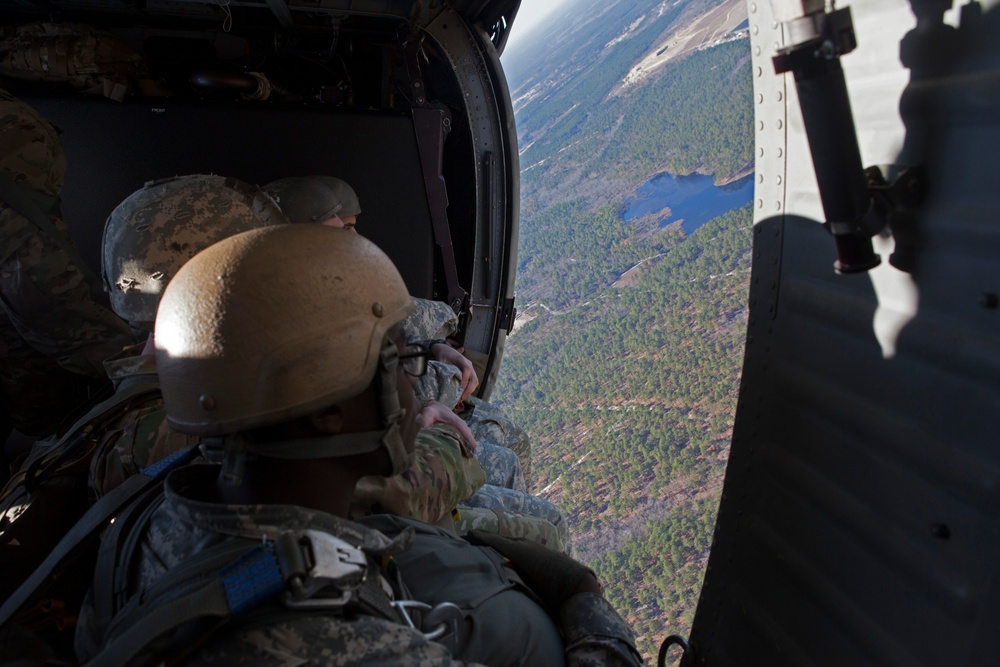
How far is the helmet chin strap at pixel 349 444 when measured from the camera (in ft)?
4.44

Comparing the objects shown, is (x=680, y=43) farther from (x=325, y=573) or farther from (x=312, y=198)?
(x=325, y=573)

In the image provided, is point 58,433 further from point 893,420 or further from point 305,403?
point 893,420

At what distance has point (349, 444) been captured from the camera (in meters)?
1.42

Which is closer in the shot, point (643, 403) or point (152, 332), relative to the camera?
point (152, 332)

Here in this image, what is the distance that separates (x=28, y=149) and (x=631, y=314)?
10767mm

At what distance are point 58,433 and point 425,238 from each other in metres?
2.57

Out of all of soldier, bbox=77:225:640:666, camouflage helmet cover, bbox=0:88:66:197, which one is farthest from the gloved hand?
camouflage helmet cover, bbox=0:88:66:197

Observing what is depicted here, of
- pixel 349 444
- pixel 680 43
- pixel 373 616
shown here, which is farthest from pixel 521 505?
pixel 680 43

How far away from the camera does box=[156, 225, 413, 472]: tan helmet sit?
1.31 m

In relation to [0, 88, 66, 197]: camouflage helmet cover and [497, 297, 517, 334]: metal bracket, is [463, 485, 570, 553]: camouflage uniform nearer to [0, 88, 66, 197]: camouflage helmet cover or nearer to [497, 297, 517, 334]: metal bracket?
[497, 297, 517, 334]: metal bracket

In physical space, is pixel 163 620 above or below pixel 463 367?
above

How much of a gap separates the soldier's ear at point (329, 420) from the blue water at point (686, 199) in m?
7.78

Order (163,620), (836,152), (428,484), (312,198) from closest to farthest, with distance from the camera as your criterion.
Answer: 1. (163,620)
2. (836,152)
3. (428,484)
4. (312,198)

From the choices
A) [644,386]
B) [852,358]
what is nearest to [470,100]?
[852,358]
